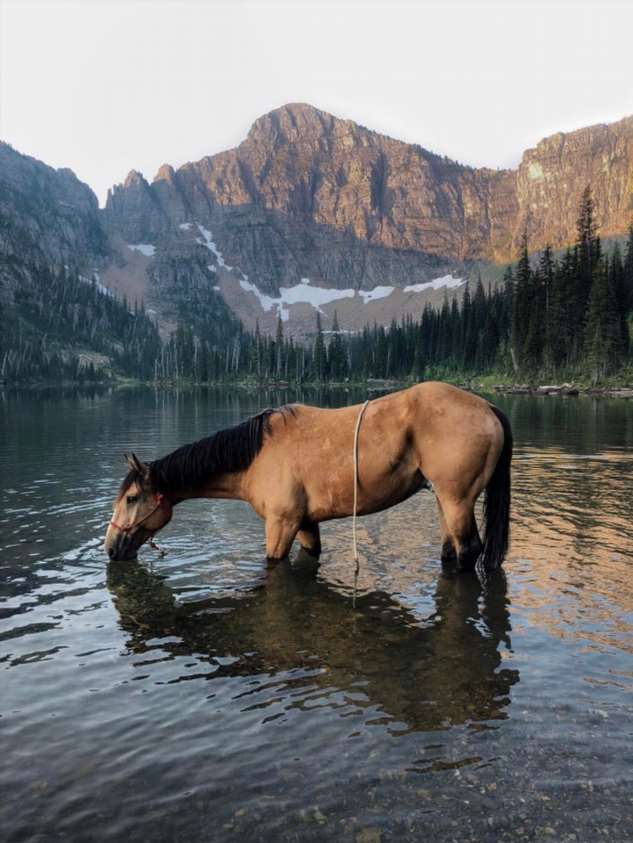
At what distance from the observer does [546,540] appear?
12.2 m

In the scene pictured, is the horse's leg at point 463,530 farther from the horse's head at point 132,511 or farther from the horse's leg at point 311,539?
the horse's head at point 132,511

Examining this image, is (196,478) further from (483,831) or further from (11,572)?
(483,831)

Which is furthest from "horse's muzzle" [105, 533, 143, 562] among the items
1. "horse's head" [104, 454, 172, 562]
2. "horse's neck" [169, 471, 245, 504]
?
"horse's neck" [169, 471, 245, 504]

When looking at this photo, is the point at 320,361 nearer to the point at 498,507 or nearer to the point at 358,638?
the point at 498,507

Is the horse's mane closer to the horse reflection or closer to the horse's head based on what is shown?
Result: the horse's head

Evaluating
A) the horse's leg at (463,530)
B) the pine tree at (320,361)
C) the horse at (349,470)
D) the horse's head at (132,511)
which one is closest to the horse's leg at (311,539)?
the horse at (349,470)

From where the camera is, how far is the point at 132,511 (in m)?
10.5

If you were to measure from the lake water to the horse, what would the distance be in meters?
0.84

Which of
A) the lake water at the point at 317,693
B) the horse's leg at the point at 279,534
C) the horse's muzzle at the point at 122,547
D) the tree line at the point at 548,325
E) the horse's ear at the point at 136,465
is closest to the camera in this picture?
the lake water at the point at 317,693

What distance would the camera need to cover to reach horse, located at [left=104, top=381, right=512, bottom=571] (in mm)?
9336

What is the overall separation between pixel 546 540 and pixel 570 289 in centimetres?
10229

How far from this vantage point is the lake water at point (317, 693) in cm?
438

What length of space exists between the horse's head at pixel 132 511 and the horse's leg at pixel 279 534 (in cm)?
199

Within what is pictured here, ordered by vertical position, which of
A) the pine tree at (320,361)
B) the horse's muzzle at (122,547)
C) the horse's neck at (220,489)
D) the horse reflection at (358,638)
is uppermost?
the pine tree at (320,361)
